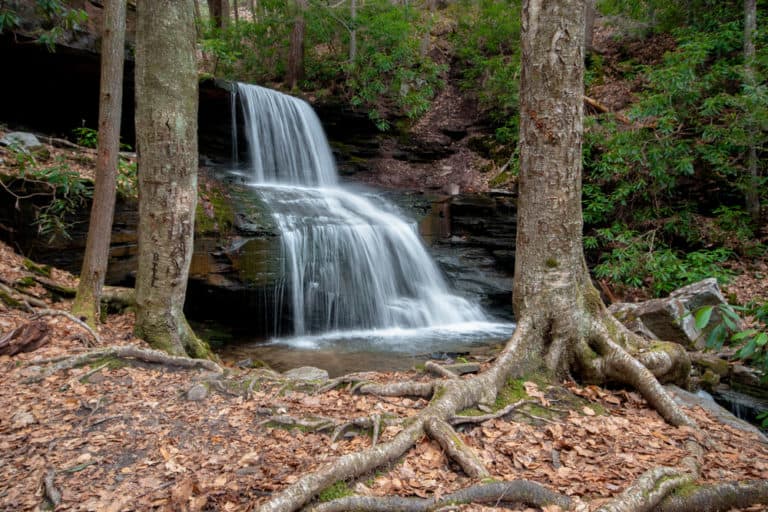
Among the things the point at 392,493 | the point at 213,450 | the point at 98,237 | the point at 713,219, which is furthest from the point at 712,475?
the point at 713,219

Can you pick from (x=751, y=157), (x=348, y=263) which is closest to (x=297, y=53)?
(x=348, y=263)

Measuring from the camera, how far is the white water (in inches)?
376

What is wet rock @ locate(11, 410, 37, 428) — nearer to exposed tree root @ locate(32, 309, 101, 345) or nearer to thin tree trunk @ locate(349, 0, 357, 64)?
exposed tree root @ locate(32, 309, 101, 345)

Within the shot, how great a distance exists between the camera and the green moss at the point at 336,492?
2346 mm

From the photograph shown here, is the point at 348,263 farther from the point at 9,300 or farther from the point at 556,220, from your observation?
the point at 556,220

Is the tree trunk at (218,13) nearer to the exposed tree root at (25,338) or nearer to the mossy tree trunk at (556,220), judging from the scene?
the exposed tree root at (25,338)

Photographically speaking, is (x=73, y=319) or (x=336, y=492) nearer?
(x=336, y=492)

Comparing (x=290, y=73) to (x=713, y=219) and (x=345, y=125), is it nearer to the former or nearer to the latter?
(x=345, y=125)

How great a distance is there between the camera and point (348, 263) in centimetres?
1025

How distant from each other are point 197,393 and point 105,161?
11.0 ft

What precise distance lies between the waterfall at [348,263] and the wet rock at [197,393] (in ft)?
18.3

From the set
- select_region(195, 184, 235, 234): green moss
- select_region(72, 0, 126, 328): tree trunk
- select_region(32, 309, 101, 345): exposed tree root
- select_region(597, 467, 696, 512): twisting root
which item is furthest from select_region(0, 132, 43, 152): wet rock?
select_region(597, 467, 696, 512): twisting root

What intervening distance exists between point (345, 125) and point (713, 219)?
11153mm

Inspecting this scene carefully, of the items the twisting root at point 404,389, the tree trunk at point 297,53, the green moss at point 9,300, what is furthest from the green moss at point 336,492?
the tree trunk at point 297,53
